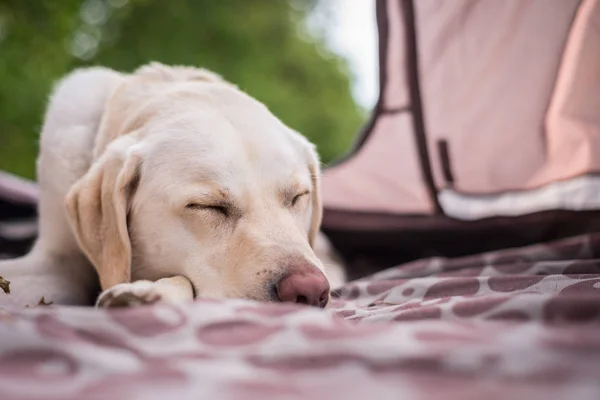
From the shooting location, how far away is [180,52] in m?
9.27

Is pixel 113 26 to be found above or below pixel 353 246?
above

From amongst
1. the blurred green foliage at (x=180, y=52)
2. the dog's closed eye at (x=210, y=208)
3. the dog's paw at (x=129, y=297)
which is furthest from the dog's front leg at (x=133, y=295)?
the blurred green foliage at (x=180, y=52)

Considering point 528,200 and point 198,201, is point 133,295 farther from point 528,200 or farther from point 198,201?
point 528,200

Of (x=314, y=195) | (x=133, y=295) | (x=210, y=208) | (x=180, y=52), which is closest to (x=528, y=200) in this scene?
(x=314, y=195)

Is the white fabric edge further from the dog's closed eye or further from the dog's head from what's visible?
the dog's closed eye

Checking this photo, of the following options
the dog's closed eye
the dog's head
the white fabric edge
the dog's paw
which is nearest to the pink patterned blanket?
the dog's paw

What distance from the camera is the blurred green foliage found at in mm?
7160

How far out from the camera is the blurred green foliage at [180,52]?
7.16 meters

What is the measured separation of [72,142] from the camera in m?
2.14

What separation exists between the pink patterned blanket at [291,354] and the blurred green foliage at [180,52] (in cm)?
468

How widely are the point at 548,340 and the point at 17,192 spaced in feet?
10.1

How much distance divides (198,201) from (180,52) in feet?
26.5

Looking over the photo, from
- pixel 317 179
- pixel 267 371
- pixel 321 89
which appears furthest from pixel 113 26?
pixel 267 371

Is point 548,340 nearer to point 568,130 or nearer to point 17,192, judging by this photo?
point 568,130
